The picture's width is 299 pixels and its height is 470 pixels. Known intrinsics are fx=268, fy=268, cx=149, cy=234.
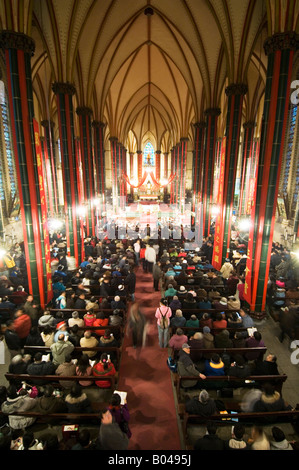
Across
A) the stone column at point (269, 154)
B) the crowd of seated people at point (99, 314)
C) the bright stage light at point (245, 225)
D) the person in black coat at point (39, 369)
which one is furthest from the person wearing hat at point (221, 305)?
the bright stage light at point (245, 225)

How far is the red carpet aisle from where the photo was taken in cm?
470

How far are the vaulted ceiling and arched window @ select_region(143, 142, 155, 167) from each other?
19477 millimetres

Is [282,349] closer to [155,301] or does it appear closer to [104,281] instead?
[155,301]

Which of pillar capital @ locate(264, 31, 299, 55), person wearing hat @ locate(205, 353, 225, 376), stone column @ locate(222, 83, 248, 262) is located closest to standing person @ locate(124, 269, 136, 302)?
person wearing hat @ locate(205, 353, 225, 376)

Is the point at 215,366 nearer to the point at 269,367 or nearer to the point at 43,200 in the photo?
the point at 269,367

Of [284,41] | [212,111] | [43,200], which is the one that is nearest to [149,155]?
[212,111]

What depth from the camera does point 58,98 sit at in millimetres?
11875

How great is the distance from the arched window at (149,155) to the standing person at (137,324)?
143 feet

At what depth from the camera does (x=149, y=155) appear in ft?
157

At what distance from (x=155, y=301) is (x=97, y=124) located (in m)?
15.7

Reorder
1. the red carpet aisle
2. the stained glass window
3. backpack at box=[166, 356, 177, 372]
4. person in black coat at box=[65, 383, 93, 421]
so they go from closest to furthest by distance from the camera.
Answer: person in black coat at box=[65, 383, 93, 421], the red carpet aisle, backpack at box=[166, 356, 177, 372], the stained glass window

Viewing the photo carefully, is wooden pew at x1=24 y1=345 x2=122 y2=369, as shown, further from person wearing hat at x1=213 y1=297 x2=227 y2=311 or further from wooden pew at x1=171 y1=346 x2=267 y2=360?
person wearing hat at x1=213 y1=297 x2=227 y2=311

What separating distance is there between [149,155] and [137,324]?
44.5 meters
